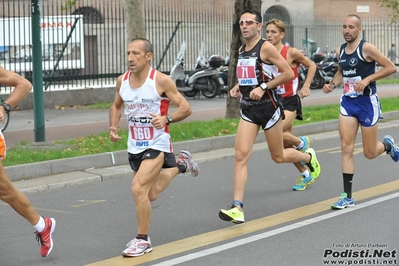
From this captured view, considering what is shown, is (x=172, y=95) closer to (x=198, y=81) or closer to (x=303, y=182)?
(x=303, y=182)

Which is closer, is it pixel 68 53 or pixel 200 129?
pixel 200 129

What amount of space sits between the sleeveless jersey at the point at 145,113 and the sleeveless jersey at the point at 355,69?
239 centimetres

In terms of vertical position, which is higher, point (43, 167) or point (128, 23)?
point (128, 23)

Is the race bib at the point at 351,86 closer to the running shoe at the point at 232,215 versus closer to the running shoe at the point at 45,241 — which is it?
the running shoe at the point at 232,215

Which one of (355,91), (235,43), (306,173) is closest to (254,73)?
(355,91)

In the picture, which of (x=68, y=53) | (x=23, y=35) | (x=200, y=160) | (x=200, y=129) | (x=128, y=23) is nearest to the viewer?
(x=200, y=160)

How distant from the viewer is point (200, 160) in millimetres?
11672

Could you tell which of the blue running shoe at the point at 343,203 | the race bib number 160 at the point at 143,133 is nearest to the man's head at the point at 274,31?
the blue running shoe at the point at 343,203

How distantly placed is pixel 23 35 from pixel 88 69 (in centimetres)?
260

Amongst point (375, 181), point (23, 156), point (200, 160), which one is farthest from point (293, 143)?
point (23, 156)

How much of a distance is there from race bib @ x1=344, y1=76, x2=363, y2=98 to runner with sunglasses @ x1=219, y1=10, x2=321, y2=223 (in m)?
0.80

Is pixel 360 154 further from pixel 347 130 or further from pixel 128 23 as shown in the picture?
pixel 128 23

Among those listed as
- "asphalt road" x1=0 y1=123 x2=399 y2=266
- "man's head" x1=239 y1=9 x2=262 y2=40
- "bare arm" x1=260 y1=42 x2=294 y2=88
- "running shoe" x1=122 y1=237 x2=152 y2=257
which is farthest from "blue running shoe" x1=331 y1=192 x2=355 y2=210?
"running shoe" x1=122 y1=237 x2=152 y2=257

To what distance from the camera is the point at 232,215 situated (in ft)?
23.6
